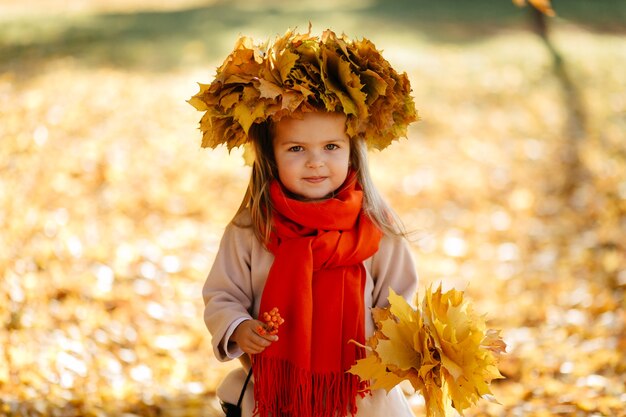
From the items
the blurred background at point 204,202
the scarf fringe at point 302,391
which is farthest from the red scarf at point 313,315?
the blurred background at point 204,202

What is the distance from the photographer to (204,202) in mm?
7254

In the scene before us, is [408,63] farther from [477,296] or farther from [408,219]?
[477,296]

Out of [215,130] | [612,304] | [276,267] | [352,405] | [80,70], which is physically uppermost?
[80,70]

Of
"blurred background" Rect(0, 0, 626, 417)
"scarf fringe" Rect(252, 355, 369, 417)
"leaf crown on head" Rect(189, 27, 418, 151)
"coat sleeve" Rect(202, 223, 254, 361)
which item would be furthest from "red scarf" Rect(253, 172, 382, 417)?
"blurred background" Rect(0, 0, 626, 417)

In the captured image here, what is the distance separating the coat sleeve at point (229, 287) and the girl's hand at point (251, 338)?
0.06m

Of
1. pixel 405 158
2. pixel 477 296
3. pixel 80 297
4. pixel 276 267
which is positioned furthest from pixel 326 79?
pixel 405 158

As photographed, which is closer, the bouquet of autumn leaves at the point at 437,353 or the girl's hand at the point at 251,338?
the bouquet of autumn leaves at the point at 437,353

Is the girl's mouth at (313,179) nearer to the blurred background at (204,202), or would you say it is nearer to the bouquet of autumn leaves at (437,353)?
the bouquet of autumn leaves at (437,353)

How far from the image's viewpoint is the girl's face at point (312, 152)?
2807 millimetres

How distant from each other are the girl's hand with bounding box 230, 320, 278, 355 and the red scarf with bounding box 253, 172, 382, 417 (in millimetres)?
114

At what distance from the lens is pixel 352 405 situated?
2.85 metres

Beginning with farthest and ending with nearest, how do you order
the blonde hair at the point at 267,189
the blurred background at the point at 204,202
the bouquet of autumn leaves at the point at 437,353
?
the blurred background at the point at 204,202, the blonde hair at the point at 267,189, the bouquet of autumn leaves at the point at 437,353

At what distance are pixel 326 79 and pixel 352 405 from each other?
1.11 metres

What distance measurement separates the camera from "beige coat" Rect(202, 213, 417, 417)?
2863 millimetres
